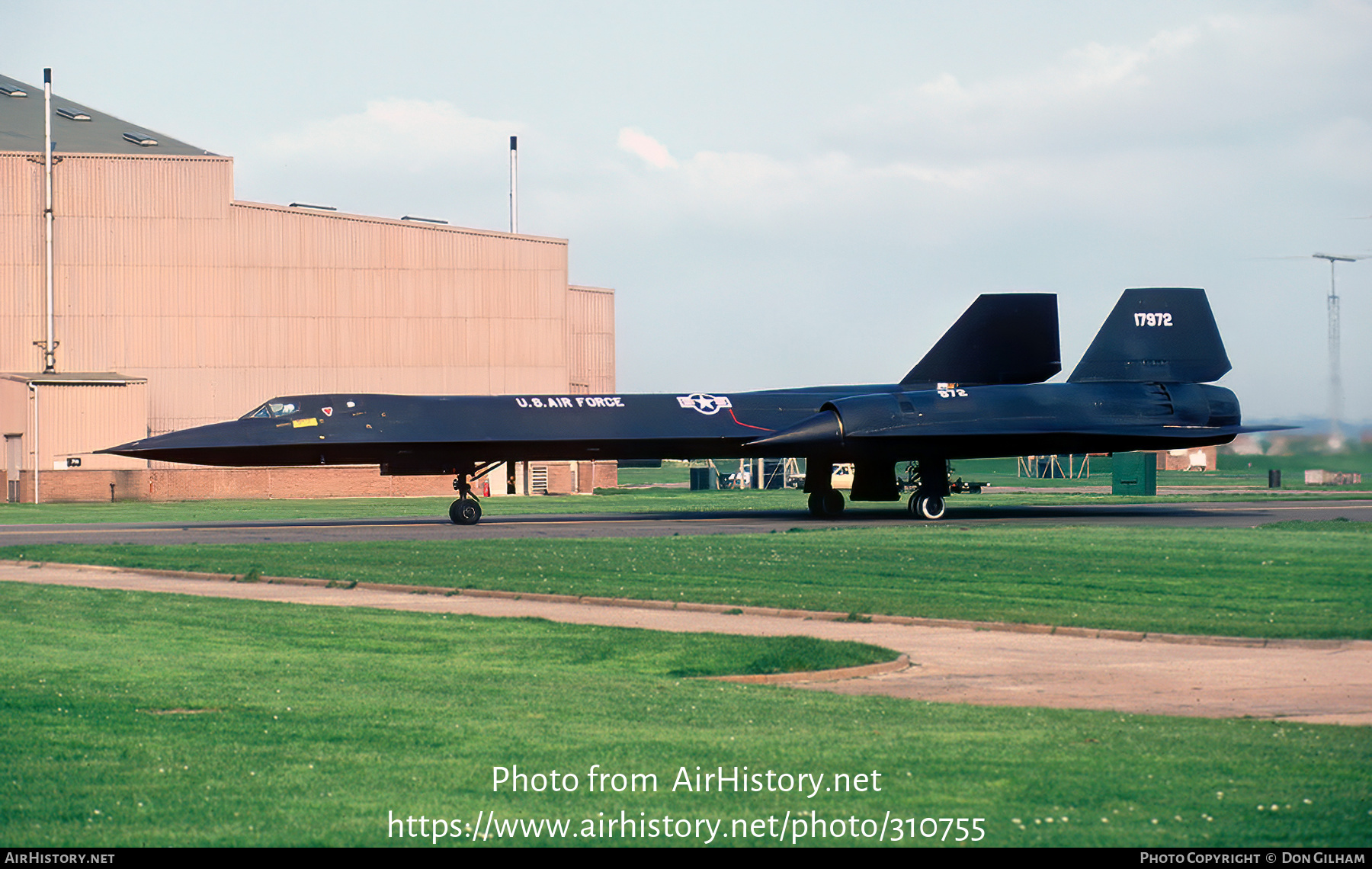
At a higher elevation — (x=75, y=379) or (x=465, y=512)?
(x=75, y=379)

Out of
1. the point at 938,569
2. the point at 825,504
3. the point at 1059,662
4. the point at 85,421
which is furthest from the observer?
the point at 85,421

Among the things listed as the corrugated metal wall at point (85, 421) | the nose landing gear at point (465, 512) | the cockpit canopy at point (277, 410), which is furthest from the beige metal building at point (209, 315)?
the nose landing gear at point (465, 512)

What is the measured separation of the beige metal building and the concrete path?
133 ft

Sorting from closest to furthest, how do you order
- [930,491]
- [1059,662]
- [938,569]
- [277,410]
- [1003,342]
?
[1059,662], [938,569], [277,410], [930,491], [1003,342]

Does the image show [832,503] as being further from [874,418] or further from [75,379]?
[75,379]

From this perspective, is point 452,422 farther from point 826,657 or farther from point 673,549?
point 826,657

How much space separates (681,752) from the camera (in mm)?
8539

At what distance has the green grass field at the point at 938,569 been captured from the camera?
16.1 metres

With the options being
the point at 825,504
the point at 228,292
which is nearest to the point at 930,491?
the point at 825,504

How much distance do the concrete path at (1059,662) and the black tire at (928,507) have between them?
2015cm

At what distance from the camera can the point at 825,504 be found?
37781mm

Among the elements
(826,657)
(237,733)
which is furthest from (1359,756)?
(237,733)

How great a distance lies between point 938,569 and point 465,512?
17.6 metres

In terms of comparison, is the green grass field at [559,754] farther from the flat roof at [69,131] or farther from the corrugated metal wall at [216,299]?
the flat roof at [69,131]
